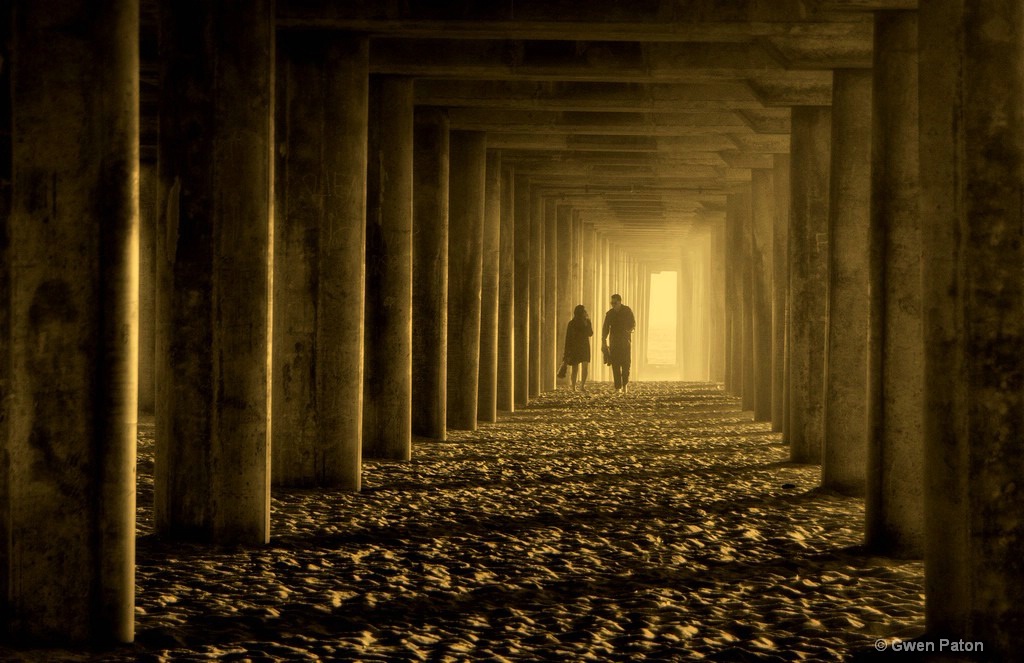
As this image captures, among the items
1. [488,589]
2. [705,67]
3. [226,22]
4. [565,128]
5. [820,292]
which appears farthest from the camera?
[565,128]

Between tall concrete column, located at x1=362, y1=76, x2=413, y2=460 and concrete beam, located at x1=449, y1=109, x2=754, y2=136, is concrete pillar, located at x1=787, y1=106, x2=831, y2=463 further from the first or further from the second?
tall concrete column, located at x1=362, y1=76, x2=413, y2=460

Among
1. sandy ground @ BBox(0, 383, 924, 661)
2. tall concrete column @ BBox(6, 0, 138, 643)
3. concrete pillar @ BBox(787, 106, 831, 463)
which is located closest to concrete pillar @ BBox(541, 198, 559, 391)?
concrete pillar @ BBox(787, 106, 831, 463)

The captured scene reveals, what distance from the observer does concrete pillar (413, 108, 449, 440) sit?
1518 centimetres

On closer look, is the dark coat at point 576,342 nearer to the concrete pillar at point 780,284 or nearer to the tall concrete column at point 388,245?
the concrete pillar at point 780,284

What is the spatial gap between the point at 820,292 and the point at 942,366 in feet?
28.2

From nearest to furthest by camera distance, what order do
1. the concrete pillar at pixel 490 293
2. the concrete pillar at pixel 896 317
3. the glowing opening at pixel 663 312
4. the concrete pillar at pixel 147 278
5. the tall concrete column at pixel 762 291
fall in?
the concrete pillar at pixel 896 317, the concrete pillar at pixel 490 293, the tall concrete column at pixel 762 291, the concrete pillar at pixel 147 278, the glowing opening at pixel 663 312

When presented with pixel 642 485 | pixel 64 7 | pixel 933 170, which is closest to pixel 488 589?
pixel 933 170

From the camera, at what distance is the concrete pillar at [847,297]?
10.9 metres

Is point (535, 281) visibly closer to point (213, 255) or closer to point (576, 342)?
point (576, 342)

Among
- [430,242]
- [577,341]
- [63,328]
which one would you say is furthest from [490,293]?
[63,328]

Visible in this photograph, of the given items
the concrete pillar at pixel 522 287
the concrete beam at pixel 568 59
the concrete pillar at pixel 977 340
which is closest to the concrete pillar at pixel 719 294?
the concrete pillar at pixel 522 287

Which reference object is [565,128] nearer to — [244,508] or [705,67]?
[705,67]

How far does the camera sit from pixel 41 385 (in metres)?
5.35

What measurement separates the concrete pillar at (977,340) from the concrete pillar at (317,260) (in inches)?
248
